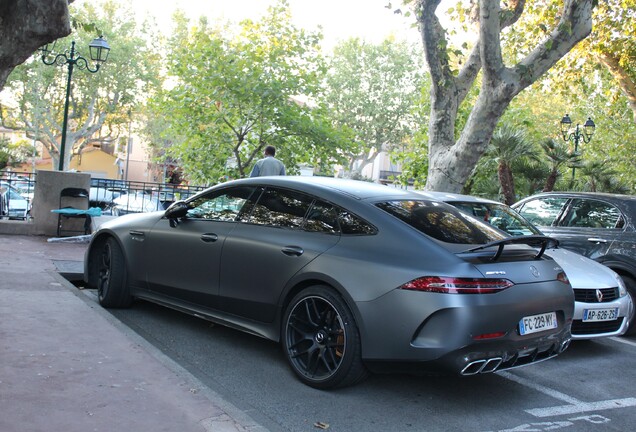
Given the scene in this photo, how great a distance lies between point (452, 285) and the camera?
14.1ft

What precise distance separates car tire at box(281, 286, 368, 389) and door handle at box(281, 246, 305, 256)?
310 mm

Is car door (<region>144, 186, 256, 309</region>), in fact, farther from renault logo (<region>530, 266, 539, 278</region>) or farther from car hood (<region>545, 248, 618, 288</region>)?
car hood (<region>545, 248, 618, 288</region>)

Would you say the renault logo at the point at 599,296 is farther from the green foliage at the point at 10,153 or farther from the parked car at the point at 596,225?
the green foliage at the point at 10,153

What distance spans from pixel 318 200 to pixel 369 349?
1374 mm

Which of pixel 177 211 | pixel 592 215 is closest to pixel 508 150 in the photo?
pixel 592 215

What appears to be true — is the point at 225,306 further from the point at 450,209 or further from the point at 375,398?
the point at 450,209

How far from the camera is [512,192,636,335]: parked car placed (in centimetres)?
779

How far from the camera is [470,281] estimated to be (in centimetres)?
435

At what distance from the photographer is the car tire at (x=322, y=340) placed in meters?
4.59

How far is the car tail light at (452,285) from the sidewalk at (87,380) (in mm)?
1396

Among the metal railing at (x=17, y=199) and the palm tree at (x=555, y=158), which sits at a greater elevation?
the palm tree at (x=555, y=158)

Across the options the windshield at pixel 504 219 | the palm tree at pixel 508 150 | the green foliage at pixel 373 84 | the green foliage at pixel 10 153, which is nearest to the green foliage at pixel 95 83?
the green foliage at pixel 10 153

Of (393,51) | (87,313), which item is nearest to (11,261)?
(87,313)

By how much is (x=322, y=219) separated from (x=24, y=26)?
8.15 feet
